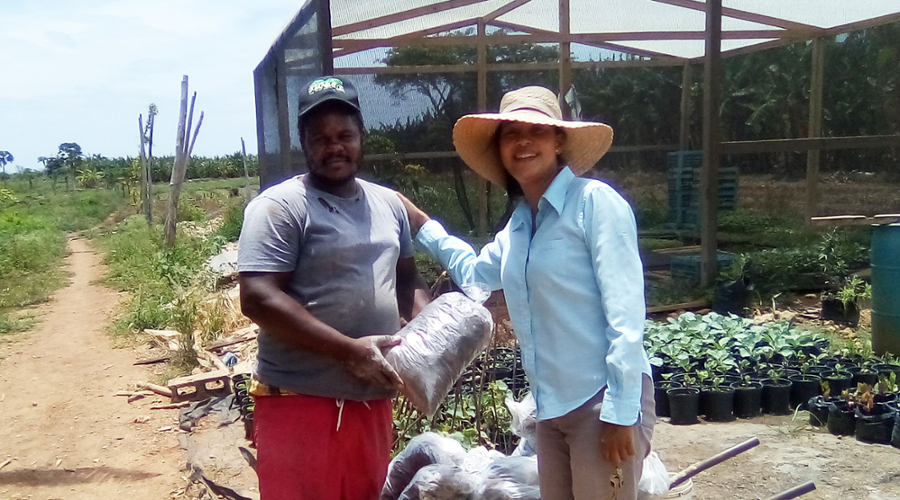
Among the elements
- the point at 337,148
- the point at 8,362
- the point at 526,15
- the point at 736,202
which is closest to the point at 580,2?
the point at 526,15

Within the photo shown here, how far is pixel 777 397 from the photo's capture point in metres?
5.02

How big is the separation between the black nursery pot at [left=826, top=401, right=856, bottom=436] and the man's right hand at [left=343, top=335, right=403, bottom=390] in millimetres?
3514

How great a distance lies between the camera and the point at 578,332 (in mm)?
1971

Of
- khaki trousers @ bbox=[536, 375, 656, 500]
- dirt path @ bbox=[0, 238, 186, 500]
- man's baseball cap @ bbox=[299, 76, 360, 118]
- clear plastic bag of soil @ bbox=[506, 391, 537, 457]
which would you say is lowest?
dirt path @ bbox=[0, 238, 186, 500]

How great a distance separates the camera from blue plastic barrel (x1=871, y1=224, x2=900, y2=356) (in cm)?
575

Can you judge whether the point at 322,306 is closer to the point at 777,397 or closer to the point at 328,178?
the point at 328,178

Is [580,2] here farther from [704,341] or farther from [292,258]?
[292,258]

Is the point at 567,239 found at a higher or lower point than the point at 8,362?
higher

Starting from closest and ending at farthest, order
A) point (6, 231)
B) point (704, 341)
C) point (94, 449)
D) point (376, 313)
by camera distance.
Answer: point (376, 313) → point (94, 449) → point (704, 341) → point (6, 231)

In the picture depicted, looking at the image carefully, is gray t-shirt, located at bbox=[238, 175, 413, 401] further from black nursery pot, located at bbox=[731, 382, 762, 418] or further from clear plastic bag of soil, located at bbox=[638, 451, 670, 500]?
black nursery pot, located at bbox=[731, 382, 762, 418]

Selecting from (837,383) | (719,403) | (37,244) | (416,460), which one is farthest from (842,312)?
(37,244)

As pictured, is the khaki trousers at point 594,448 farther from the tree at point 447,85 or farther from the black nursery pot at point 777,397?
the tree at point 447,85

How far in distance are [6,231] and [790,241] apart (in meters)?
16.0

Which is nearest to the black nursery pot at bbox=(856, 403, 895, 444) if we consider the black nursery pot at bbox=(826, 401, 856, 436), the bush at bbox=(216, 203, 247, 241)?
the black nursery pot at bbox=(826, 401, 856, 436)
